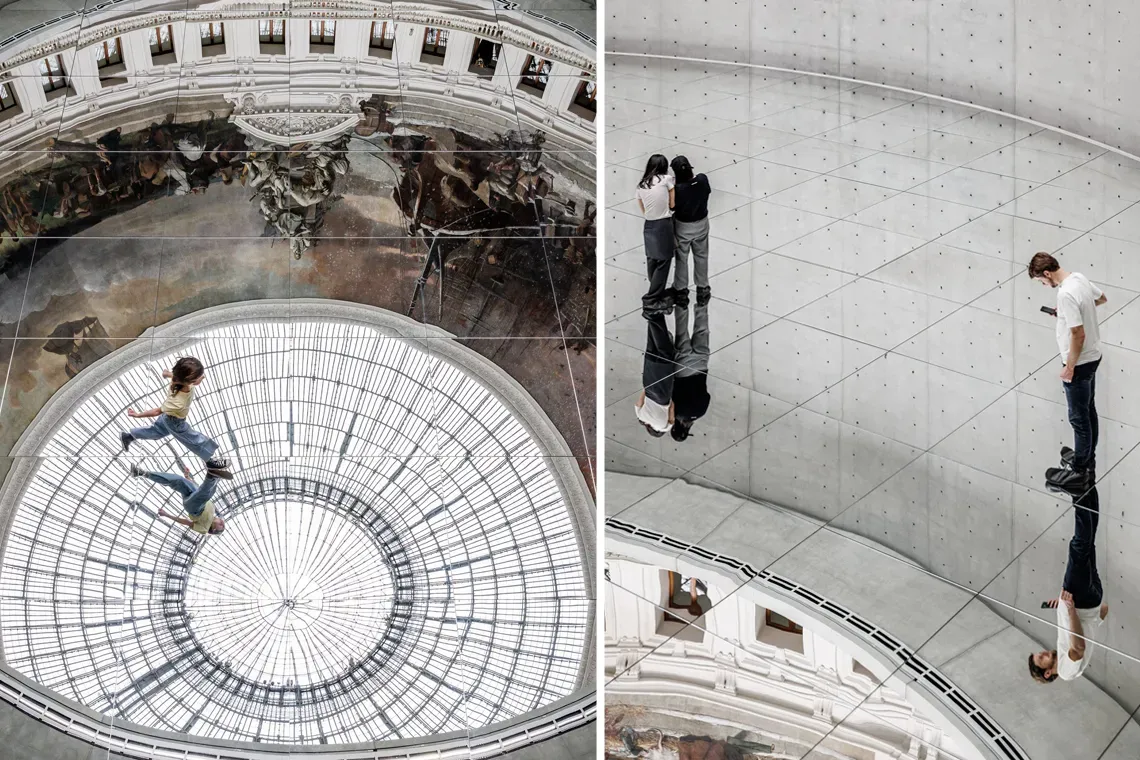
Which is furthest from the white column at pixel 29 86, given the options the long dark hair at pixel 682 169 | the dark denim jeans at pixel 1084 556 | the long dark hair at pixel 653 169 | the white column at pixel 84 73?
the dark denim jeans at pixel 1084 556

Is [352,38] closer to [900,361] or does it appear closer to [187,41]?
[187,41]

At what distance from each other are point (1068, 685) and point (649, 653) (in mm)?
1962

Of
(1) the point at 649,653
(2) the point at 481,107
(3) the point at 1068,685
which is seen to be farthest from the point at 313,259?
(3) the point at 1068,685

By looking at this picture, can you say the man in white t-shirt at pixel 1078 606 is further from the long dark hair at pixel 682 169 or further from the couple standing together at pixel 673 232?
the long dark hair at pixel 682 169

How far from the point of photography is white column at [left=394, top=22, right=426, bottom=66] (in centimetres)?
815

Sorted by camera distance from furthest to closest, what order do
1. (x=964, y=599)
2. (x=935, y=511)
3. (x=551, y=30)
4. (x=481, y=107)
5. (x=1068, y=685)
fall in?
(x=551, y=30) < (x=481, y=107) < (x=935, y=511) < (x=964, y=599) < (x=1068, y=685)

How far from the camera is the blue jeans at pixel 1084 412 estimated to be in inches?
211

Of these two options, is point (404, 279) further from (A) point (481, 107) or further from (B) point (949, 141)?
(B) point (949, 141)

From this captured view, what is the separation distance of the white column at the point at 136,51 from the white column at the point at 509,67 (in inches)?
109

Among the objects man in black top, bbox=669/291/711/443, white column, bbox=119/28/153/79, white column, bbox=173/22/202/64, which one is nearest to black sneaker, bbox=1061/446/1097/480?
man in black top, bbox=669/291/711/443

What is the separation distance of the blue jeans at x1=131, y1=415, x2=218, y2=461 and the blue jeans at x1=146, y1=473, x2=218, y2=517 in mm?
158

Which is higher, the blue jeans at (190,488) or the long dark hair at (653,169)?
the long dark hair at (653,169)

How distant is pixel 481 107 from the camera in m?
7.82

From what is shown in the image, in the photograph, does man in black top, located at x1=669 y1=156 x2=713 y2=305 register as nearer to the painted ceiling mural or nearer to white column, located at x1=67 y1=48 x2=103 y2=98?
the painted ceiling mural
